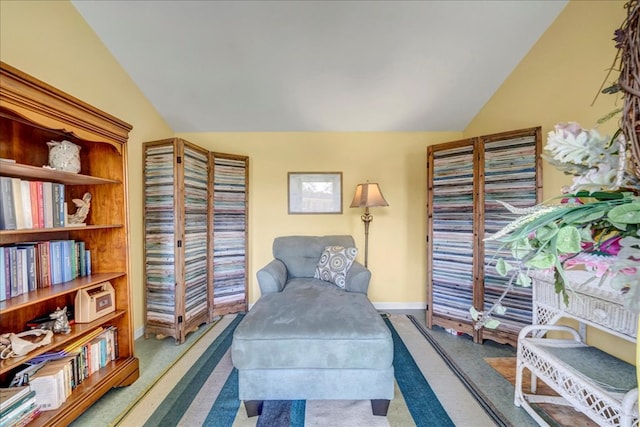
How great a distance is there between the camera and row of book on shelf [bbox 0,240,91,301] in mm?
1303

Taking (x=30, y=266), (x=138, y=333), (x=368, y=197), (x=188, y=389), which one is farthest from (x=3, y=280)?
(x=368, y=197)

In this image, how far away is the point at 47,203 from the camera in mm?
1429

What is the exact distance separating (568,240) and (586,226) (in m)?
0.10

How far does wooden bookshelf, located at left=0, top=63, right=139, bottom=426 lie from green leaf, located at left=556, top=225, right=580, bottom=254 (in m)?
1.99

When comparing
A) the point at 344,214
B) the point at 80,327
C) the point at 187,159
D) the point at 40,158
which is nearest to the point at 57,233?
the point at 40,158

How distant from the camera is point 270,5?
1825 mm

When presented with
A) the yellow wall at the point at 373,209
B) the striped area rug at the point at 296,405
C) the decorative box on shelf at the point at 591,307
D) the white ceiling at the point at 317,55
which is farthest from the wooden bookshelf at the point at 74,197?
the decorative box on shelf at the point at 591,307

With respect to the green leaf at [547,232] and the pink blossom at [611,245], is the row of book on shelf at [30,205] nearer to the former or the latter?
the green leaf at [547,232]

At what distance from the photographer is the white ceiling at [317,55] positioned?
1865 millimetres

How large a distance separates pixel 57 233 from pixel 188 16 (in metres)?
1.81

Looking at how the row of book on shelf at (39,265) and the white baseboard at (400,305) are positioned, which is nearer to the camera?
the row of book on shelf at (39,265)

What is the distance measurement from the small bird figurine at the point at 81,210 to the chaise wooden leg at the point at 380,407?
2204mm

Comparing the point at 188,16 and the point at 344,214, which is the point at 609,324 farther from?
the point at 188,16

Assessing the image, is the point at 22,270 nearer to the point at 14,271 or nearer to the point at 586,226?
the point at 14,271
